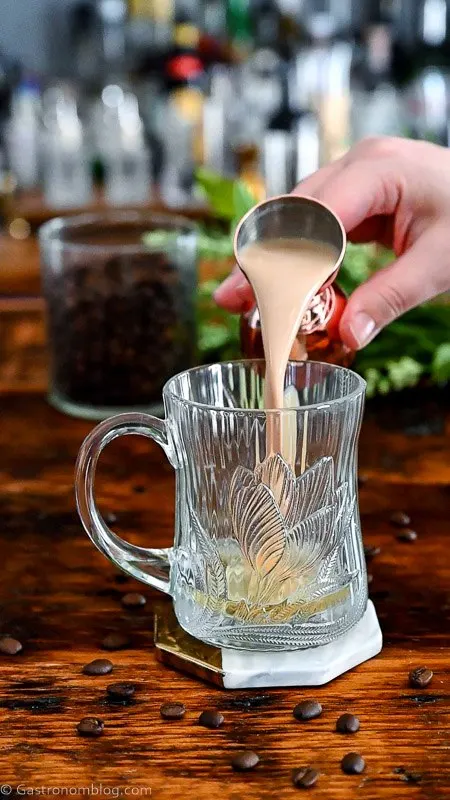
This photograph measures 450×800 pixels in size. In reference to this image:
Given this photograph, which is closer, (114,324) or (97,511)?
(97,511)

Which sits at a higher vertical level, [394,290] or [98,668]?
[394,290]

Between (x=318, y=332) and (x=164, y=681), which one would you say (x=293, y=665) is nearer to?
(x=164, y=681)

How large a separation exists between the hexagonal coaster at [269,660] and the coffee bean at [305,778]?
10 cm

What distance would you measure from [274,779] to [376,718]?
0.09m

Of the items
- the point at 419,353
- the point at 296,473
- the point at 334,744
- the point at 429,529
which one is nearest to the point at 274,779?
the point at 334,744

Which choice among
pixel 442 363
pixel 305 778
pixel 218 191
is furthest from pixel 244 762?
pixel 218 191

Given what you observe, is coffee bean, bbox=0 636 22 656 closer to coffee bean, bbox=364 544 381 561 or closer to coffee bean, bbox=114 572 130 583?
coffee bean, bbox=114 572 130 583

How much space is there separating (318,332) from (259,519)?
0.97ft

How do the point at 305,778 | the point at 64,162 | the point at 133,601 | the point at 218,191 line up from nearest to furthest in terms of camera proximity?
the point at 305,778
the point at 133,601
the point at 218,191
the point at 64,162

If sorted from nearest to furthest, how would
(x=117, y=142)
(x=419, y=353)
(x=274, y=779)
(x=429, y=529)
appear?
(x=274, y=779), (x=429, y=529), (x=419, y=353), (x=117, y=142)

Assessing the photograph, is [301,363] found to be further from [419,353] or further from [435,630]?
[419,353]

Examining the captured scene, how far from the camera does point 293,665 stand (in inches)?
29.0

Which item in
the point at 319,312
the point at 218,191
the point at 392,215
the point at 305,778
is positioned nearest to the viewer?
the point at 305,778

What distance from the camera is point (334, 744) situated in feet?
2.20
